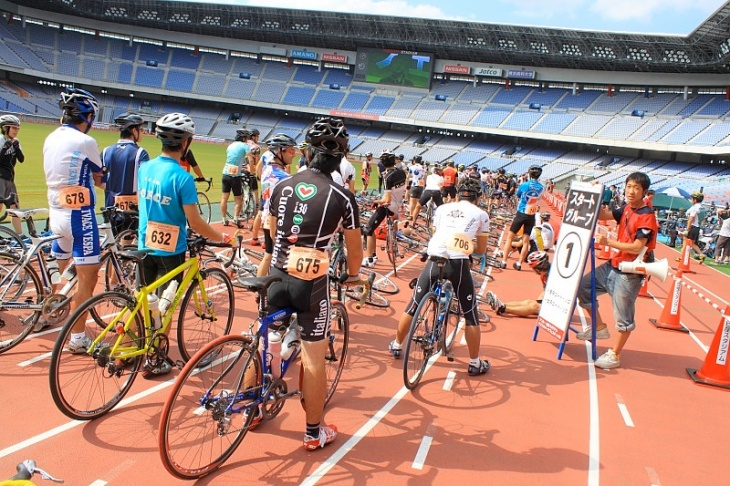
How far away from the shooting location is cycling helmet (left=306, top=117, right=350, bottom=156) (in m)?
3.34

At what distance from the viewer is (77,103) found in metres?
Result: 4.27

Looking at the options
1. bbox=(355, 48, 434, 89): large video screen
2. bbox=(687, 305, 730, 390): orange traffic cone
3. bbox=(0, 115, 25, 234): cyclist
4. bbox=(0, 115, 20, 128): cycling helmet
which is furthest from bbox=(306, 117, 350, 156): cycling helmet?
bbox=(355, 48, 434, 89): large video screen

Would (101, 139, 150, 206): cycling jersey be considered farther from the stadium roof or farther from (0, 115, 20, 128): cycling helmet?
the stadium roof

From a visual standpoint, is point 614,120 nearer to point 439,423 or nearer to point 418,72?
point 418,72

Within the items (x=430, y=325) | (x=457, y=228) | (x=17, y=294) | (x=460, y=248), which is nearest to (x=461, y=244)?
(x=460, y=248)

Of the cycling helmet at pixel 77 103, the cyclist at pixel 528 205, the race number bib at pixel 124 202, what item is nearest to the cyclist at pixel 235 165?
the race number bib at pixel 124 202

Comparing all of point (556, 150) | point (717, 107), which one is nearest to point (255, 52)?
point (556, 150)

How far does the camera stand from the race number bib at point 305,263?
3322 millimetres

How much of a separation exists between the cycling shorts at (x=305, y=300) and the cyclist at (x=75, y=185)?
1978 mm

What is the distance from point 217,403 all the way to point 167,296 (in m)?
1.26

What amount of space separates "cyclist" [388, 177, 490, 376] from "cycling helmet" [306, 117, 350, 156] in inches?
80.4

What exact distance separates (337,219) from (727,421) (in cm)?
488

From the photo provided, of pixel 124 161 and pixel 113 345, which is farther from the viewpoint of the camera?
pixel 124 161

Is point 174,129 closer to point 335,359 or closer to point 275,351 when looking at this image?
point 275,351
